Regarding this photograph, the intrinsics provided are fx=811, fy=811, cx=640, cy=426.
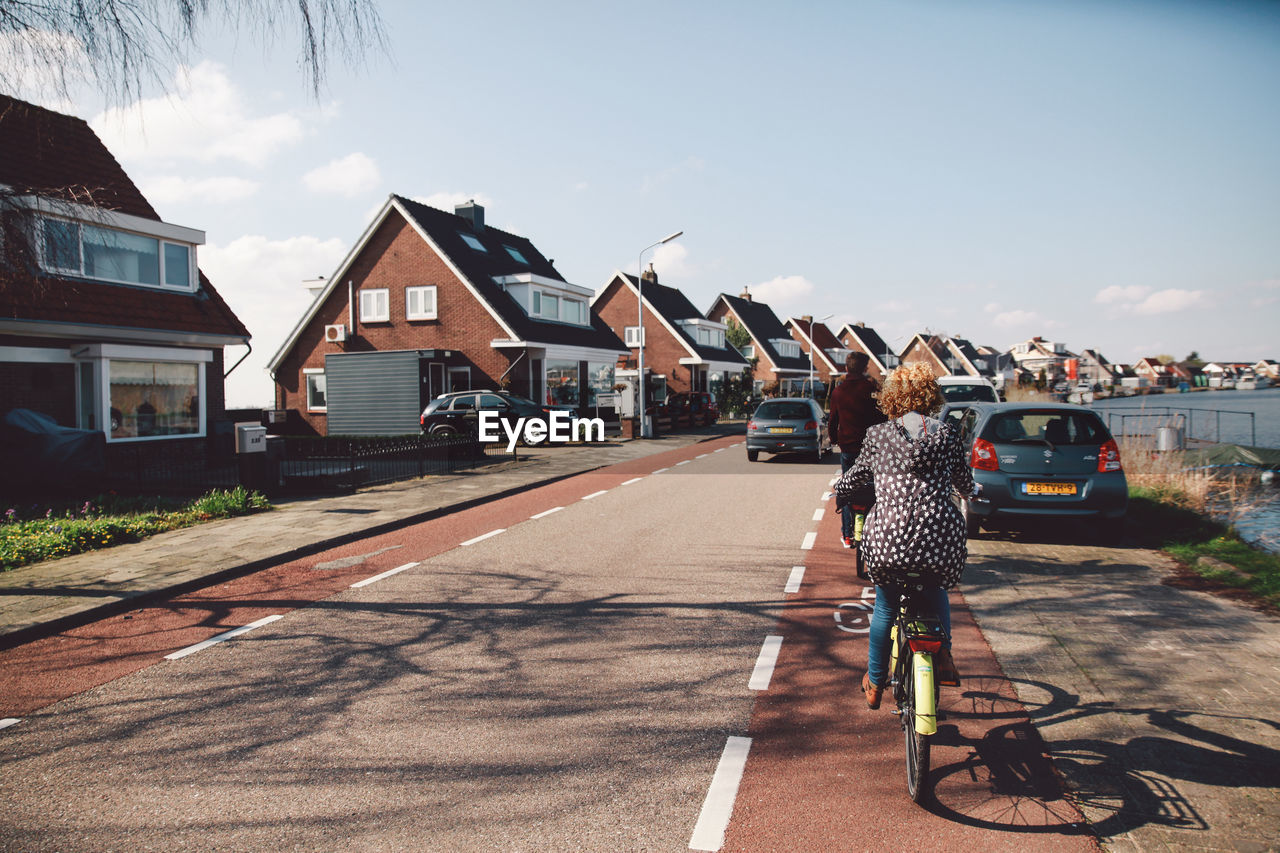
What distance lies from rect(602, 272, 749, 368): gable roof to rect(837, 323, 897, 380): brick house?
33.2 meters

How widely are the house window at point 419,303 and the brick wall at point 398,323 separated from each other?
17 cm

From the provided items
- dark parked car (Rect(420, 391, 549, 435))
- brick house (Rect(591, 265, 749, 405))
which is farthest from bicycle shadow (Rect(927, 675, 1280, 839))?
brick house (Rect(591, 265, 749, 405))

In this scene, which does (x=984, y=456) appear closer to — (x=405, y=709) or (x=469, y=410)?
(x=405, y=709)

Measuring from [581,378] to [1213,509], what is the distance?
80.6 ft

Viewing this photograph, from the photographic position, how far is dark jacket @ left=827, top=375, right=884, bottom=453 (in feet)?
27.7

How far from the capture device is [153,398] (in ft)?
59.5

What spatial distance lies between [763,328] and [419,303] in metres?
38.7

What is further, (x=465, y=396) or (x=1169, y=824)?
(x=465, y=396)

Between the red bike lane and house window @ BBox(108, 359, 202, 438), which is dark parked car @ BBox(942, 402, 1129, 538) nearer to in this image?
the red bike lane

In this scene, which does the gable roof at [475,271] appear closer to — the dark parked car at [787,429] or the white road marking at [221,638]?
the dark parked car at [787,429]

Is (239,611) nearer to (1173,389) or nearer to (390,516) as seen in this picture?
(390,516)

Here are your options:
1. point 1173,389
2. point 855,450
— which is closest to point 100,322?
point 855,450

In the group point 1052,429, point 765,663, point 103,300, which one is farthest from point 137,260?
point 1052,429

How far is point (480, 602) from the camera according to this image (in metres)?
6.71
